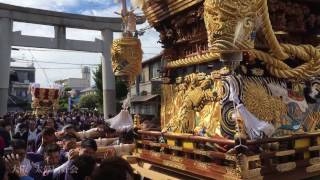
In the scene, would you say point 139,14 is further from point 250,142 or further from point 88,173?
point 88,173

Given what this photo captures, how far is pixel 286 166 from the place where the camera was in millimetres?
3848

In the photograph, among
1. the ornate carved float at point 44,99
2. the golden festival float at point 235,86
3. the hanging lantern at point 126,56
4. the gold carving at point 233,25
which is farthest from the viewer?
the ornate carved float at point 44,99

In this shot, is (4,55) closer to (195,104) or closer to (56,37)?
(56,37)

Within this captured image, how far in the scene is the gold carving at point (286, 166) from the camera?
12.4 ft

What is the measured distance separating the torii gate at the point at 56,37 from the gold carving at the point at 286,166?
45.7 ft

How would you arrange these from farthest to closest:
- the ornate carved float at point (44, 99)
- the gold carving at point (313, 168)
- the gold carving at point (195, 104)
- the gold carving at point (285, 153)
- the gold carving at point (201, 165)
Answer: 1. the ornate carved float at point (44, 99)
2. the gold carving at point (195, 104)
3. the gold carving at point (313, 168)
4. the gold carving at point (201, 165)
5. the gold carving at point (285, 153)

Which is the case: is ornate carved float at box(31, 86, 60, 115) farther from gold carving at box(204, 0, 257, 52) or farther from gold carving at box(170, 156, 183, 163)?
gold carving at box(204, 0, 257, 52)

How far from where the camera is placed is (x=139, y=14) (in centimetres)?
603

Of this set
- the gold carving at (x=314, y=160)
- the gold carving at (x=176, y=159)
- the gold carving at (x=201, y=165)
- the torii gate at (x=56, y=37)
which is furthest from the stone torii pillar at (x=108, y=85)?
the gold carving at (x=314, y=160)

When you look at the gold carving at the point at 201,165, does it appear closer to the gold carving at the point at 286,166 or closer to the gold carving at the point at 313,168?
the gold carving at the point at 286,166

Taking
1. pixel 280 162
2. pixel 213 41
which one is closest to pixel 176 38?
pixel 213 41

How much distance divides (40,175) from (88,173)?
95 cm

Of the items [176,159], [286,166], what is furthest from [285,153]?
[176,159]

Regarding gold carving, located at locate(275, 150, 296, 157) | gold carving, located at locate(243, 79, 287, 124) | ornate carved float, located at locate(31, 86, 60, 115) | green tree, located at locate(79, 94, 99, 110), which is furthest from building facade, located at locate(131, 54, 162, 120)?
gold carving, located at locate(275, 150, 296, 157)
